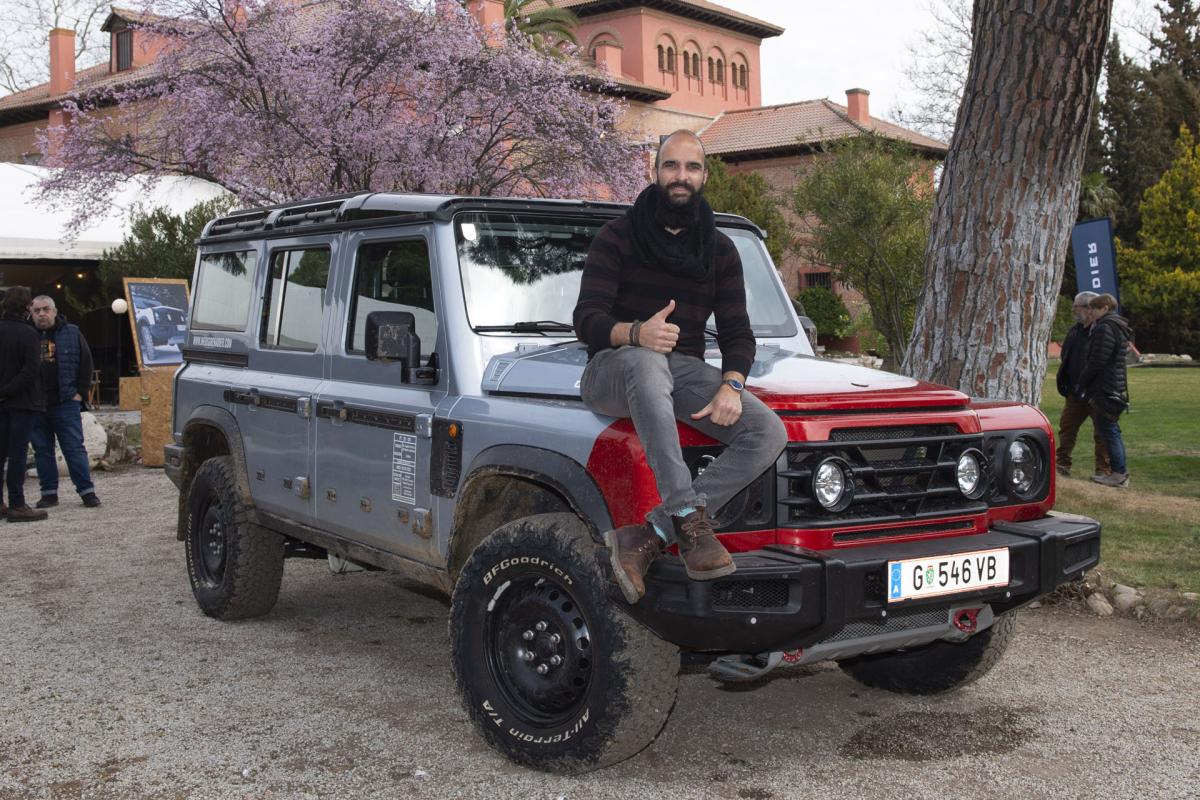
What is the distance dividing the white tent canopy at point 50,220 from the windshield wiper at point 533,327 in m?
19.3

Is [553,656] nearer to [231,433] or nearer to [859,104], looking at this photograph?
[231,433]

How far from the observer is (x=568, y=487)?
4.08 meters

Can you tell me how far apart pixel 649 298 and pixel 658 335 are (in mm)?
366

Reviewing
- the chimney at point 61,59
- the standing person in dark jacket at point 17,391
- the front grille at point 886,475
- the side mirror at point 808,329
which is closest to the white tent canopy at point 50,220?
the standing person in dark jacket at point 17,391

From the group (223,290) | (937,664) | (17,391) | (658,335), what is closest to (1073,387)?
(937,664)

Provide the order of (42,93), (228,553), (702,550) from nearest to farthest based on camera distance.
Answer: (702,550) → (228,553) → (42,93)

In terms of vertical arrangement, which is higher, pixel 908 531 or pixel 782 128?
pixel 782 128

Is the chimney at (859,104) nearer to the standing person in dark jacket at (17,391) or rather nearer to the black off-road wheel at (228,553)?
the standing person in dark jacket at (17,391)

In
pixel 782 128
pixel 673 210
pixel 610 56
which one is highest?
pixel 610 56

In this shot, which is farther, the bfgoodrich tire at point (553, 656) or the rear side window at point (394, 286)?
the rear side window at point (394, 286)

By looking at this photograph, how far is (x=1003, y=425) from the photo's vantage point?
179 inches

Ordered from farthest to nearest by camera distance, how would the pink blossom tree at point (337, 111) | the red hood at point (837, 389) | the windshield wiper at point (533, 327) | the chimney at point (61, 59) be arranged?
the chimney at point (61, 59), the pink blossom tree at point (337, 111), the windshield wiper at point (533, 327), the red hood at point (837, 389)

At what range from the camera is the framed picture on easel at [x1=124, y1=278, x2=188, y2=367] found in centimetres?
1617

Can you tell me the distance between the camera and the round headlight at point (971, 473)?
4277mm
